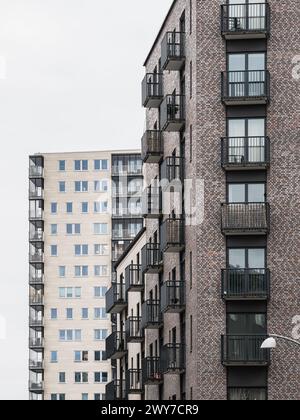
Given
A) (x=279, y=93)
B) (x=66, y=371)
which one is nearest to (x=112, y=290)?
(x=279, y=93)

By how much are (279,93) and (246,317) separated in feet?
35.7

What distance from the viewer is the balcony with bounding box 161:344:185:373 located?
69.1 m

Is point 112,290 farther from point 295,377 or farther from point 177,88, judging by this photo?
point 295,377

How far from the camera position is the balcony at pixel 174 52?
232 feet

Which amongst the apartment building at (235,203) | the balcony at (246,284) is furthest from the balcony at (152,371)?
the balcony at (246,284)

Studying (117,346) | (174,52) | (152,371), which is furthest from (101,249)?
(174,52)

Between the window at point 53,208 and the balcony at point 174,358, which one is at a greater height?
the window at point 53,208

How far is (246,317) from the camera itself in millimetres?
65000

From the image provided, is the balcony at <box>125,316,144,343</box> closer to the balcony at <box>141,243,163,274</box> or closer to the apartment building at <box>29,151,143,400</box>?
the balcony at <box>141,243,163,274</box>

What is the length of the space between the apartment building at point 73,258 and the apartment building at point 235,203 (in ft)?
336

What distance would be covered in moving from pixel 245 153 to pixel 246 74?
3849mm

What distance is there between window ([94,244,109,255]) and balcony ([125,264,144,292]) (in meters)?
82.5

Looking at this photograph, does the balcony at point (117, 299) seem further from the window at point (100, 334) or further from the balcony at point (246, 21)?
the window at point (100, 334)

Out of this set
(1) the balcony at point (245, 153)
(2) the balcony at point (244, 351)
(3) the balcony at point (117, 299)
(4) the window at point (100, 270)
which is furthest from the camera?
(4) the window at point (100, 270)
